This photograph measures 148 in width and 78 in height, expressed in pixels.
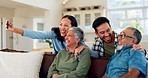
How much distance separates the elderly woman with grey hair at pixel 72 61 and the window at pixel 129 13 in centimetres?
665

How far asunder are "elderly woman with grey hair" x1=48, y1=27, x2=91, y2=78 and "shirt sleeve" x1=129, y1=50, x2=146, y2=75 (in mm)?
461

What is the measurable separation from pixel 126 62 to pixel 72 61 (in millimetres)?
535

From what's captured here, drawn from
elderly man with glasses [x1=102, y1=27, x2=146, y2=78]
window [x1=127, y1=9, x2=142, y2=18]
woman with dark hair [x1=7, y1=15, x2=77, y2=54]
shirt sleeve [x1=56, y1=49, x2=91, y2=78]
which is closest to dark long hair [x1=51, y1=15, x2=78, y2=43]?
woman with dark hair [x1=7, y1=15, x2=77, y2=54]

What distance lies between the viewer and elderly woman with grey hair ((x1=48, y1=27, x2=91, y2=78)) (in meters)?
1.90

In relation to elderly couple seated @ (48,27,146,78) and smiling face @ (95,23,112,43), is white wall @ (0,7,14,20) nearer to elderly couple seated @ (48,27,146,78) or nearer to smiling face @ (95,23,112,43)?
elderly couple seated @ (48,27,146,78)

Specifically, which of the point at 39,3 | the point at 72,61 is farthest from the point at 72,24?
the point at 39,3

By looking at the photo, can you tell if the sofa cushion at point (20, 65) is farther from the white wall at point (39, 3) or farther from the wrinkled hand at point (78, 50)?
the white wall at point (39, 3)

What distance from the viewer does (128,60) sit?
1.63 meters

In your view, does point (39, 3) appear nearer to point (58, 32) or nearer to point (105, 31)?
point (58, 32)

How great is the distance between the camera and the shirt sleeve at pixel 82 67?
189cm

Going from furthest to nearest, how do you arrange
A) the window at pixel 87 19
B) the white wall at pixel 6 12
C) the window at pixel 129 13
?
1. the window at pixel 87 19
2. the white wall at pixel 6 12
3. the window at pixel 129 13

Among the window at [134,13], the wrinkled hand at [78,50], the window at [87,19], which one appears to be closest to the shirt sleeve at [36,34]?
the wrinkled hand at [78,50]

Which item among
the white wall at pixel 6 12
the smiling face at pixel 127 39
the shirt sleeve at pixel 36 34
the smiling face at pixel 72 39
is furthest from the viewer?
the white wall at pixel 6 12

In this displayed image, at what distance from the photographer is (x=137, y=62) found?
5.13 feet
